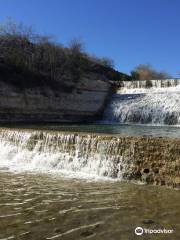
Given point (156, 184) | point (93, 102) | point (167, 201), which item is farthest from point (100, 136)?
point (93, 102)

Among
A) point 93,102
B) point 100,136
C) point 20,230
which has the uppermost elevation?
point 93,102

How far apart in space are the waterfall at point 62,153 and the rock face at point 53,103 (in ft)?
48.9

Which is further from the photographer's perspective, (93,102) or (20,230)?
(93,102)

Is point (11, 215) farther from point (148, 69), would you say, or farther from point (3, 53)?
point (148, 69)

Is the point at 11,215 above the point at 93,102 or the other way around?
the other way around

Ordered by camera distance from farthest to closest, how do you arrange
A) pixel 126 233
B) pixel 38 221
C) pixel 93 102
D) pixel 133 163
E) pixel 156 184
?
pixel 93 102
pixel 133 163
pixel 156 184
pixel 38 221
pixel 126 233

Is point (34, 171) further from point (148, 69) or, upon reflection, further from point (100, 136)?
point (148, 69)

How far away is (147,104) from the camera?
30.7 metres

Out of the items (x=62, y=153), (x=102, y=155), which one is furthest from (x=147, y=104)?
(x=102, y=155)

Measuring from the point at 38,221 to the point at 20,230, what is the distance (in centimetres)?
46

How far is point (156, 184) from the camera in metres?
9.38

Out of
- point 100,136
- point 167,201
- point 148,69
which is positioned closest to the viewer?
point 167,201

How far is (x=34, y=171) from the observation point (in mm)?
11453

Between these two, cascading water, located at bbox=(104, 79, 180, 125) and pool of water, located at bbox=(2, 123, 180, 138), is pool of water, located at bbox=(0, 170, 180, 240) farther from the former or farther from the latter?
cascading water, located at bbox=(104, 79, 180, 125)
